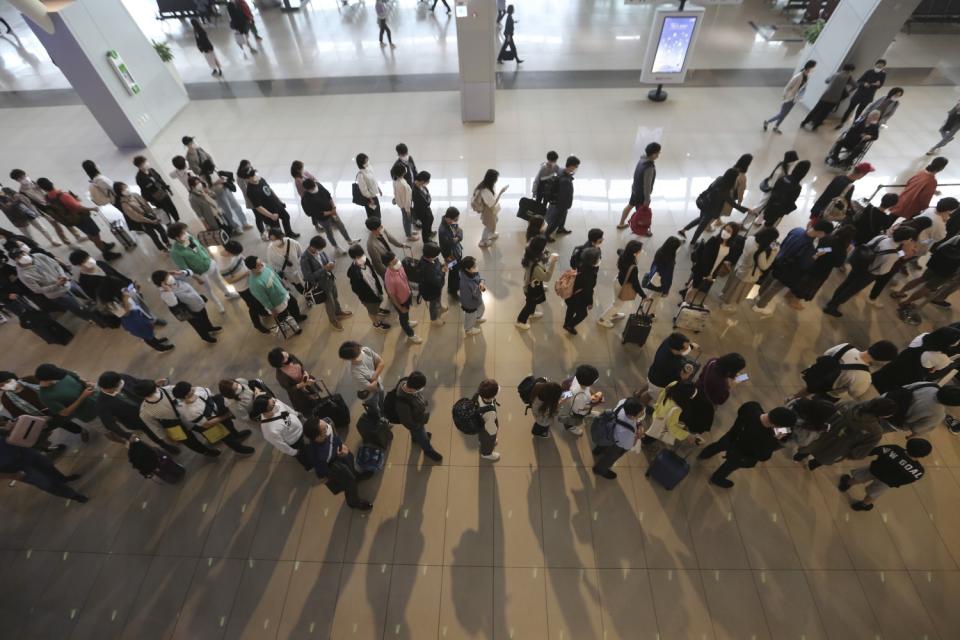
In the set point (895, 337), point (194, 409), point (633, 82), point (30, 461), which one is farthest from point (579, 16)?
point (30, 461)

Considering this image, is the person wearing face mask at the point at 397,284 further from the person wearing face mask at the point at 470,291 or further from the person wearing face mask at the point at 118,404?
the person wearing face mask at the point at 118,404

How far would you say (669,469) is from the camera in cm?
443

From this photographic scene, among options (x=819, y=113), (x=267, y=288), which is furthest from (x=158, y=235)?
(x=819, y=113)

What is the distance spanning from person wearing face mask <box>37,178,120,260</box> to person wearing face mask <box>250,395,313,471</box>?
5332 millimetres

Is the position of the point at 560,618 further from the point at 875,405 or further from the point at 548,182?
the point at 548,182

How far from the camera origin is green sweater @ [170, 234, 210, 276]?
5.52m

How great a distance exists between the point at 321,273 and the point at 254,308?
3.62ft

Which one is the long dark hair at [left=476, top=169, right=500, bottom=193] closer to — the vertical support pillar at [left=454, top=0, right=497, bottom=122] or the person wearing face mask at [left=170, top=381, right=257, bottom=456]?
the person wearing face mask at [left=170, top=381, right=257, bottom=456]

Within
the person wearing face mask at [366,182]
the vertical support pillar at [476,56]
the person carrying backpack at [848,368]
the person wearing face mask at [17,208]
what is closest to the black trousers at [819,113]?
the vertical support pillar at [476,56]

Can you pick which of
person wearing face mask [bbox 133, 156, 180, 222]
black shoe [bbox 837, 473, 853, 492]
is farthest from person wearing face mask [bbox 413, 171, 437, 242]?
black shoe [bbox 837, 473, 853, 492]

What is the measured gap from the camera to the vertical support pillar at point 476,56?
855cm

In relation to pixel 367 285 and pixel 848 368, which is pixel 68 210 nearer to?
pixel 367 285

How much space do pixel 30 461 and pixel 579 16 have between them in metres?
17.3

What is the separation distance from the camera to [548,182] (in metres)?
6.60
